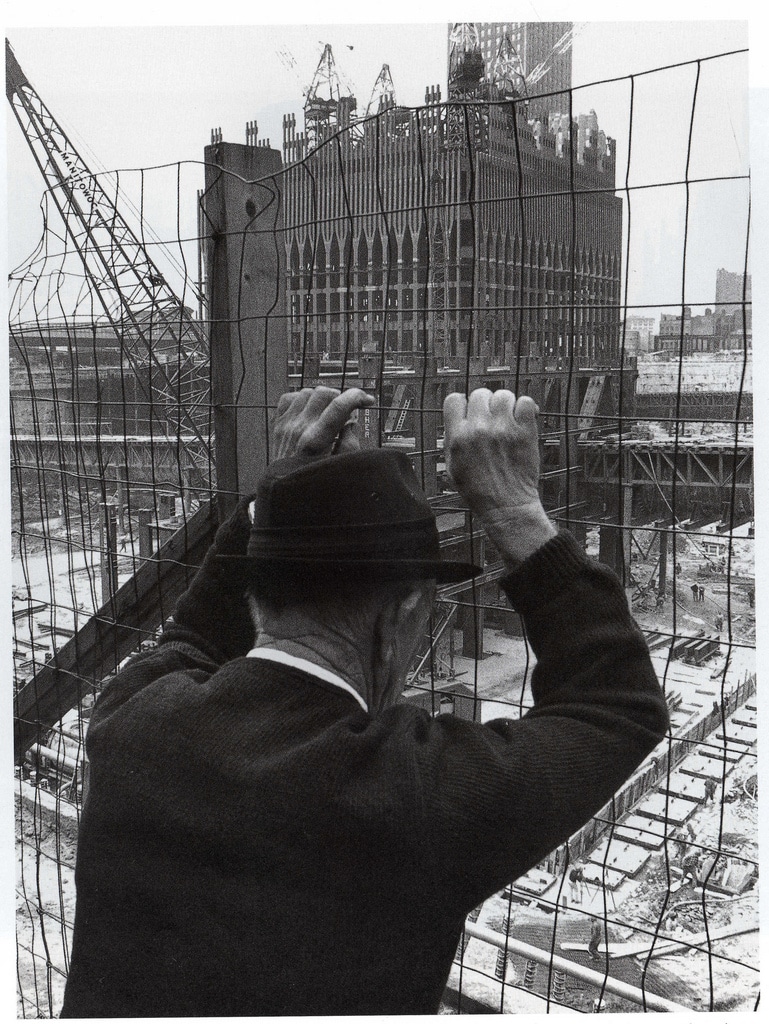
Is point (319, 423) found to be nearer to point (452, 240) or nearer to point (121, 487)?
point (121, 487)

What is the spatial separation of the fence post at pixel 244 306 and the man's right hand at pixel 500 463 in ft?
2.94

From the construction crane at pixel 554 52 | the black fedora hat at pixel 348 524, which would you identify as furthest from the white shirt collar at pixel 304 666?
the construction crane at pixel 554 52

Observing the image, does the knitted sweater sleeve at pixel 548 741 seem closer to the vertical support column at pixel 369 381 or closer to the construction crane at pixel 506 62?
the vertical support column at pixel 369 381

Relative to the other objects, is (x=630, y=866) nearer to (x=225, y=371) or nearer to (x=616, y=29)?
(x=225, y=371)

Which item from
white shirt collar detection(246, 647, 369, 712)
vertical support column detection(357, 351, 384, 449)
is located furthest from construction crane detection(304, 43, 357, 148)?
white shirt collar detection(246, 647, 369, 712)

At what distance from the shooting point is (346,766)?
1.26 metres

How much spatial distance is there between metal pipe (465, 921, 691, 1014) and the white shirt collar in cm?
113

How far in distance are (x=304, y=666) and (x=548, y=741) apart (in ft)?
1.24

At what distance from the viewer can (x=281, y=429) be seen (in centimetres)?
186

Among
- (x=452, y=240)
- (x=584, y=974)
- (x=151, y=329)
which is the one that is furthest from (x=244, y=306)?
(x=584, y=974)

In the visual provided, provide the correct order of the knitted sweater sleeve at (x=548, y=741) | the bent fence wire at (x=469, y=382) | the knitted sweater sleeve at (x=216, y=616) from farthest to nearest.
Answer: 1. the bent fence wire at (x=469, y=382)
2. the knitted sweater sleeve at (x=216, y=616)
3. the knitted sweater sleeve at (x=548, y=741)

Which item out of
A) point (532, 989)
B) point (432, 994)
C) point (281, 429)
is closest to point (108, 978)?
point (432, 994)

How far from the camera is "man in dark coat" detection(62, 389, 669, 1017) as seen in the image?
4.13ft

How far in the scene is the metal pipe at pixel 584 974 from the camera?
203 centimetres
